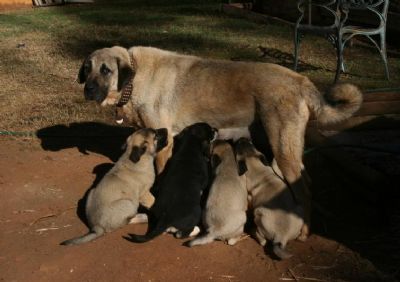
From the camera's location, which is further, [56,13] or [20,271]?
[56,13]

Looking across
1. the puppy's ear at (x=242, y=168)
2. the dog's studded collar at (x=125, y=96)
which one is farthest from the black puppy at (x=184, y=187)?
the dog's studded collar at (x=125, y=96)

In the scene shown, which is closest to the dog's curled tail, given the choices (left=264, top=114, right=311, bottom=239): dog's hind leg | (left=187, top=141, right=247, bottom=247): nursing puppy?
(left=264, top=114, right=311, bottom=239): dog's hind leg

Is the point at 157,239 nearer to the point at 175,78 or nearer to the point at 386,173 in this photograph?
the point at 175,78

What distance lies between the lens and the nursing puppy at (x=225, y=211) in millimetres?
4520

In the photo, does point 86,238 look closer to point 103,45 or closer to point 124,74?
point 124,74

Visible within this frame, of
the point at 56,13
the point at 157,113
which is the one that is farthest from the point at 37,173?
the point at 56,13

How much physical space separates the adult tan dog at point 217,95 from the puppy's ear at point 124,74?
0.01 m

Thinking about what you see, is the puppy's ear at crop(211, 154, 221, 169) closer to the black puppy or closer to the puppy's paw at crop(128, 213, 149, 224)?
the black puppy

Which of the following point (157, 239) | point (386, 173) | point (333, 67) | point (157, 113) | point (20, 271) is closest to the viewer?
point (20, 271)

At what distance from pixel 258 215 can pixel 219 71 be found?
166cm

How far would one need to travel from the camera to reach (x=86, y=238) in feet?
15.0

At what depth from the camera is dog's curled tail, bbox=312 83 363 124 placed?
15.7ft

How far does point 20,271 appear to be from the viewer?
4305 mm

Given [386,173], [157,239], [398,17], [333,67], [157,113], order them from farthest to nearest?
[398,17]
[333,67]
[157,113]
[386,173]
[157,239]
